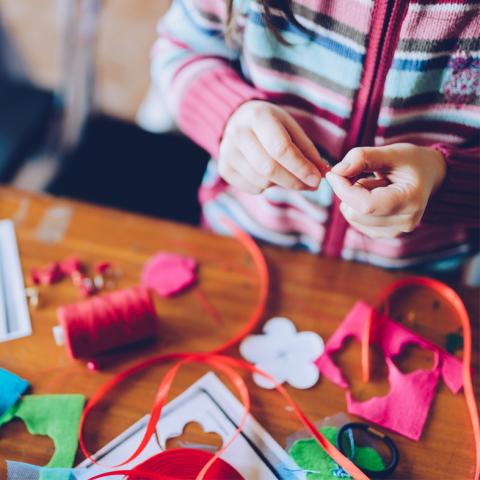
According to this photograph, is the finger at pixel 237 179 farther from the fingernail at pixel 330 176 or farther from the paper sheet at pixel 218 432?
the paper sheet at pixel 218 432

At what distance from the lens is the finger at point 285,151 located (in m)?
0.63

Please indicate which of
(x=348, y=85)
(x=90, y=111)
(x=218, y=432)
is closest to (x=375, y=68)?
(x=348, y=85)

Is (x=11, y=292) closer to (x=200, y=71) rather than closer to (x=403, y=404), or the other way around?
(x=200, y=71)

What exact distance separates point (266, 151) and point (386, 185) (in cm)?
14

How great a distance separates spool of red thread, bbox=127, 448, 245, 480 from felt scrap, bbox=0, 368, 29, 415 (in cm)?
16

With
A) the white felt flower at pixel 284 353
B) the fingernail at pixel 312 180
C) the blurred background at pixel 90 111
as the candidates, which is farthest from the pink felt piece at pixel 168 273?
the blurred background at pixel 90 111

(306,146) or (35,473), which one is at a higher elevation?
(306,146)

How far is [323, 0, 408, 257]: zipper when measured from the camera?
25.1 inches

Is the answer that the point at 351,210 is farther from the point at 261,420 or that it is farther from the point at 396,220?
the point at 261,420

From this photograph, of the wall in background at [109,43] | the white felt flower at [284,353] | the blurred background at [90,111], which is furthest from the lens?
the wall in background at [109,43]

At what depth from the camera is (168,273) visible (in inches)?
30.1

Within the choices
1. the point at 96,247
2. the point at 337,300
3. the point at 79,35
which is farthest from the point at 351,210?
the point at 79,35

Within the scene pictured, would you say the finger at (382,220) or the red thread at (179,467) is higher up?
the finger at (382,220)

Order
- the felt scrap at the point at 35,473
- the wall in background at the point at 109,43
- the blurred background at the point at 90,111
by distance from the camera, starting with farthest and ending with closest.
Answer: the wall in background at the point at 109,43, the blurred background at the point at 90,111, the felt scrap at the point at 35,473
